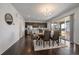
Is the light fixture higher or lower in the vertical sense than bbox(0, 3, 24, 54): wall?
higher

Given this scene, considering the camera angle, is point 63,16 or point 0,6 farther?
point 63,16

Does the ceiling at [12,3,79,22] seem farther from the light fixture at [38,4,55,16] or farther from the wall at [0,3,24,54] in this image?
the wall at [0,3,24,54]

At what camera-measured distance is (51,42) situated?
500 centimetres

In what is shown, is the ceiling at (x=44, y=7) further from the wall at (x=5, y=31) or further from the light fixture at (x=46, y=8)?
the wall at (x=5, y=31)

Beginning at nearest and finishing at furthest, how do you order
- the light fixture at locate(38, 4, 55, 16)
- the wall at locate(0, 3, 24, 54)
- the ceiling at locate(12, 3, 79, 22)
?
the wall at locate(0, 3, 24, 54) → the ceiling at locate(12, 3, 79, 22) → the light fixture at locate(38, 4, 55, 16)

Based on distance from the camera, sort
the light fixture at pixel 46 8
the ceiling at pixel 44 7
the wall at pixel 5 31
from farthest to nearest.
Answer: the light fixture at pixel 46 8 < the ceiling at pixel 44 7 < the wall at pixel 5 31

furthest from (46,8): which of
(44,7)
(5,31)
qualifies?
(5,31)

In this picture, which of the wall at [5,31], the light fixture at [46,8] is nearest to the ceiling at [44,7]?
the light fixture at [46,8]

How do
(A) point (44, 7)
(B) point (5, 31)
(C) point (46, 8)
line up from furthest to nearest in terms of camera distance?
(C) point (46, 8)
(A) point (44, 7)
(B) point (5, 31)

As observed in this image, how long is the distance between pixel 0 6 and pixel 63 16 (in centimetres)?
357

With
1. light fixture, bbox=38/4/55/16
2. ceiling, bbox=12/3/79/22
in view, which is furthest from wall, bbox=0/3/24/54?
light fixture, bbox=38/4/55/16

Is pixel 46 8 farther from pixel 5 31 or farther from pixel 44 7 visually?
pixel 5 31
